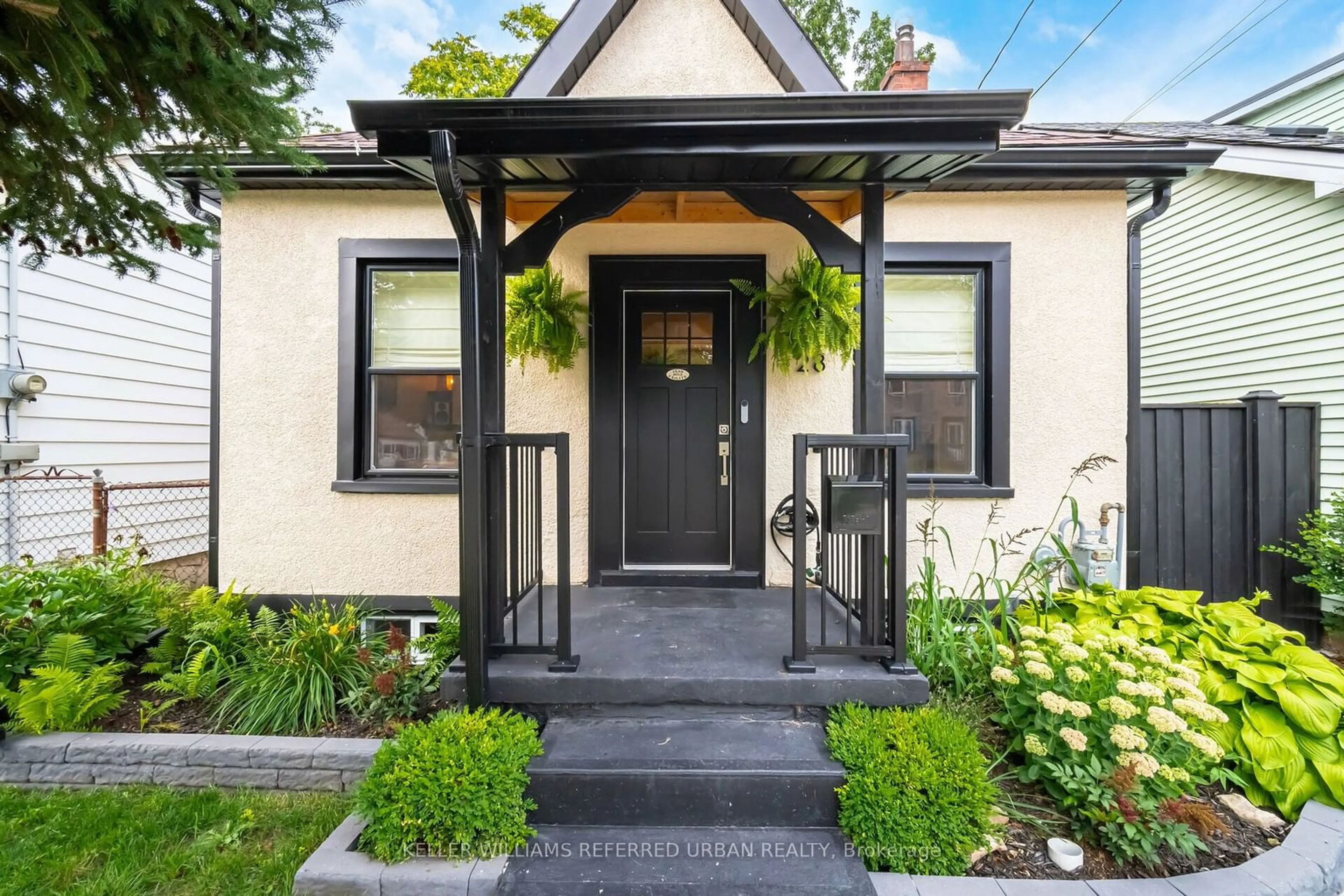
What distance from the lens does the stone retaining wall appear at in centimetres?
247

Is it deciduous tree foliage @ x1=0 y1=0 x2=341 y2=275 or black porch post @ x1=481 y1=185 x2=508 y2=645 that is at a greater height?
deciduous tree foliage @ x1=0 y1=0 x2=341 y2=275

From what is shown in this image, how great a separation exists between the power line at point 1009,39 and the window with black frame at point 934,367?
4.65m

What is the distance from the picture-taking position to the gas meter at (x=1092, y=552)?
10.8ft

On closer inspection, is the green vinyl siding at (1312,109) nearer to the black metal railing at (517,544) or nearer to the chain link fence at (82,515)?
the black metal railing at (517,544)

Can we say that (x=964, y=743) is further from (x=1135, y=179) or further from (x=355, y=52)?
(x=355, y=52)

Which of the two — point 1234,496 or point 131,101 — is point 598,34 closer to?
point 131,101

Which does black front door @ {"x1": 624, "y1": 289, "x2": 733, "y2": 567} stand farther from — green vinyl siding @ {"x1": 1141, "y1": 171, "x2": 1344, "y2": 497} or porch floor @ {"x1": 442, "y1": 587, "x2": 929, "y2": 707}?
green vinyl siding @ {"x1": 1141, "y1": 171, "x2": 1344, "y2": 497}

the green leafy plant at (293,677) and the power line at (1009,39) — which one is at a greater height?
the power line at (1009,39)

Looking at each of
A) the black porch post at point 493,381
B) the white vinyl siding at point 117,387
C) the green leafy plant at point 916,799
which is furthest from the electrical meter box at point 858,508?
the white vinyl siding at point 117,387

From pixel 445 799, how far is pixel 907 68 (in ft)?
16.9

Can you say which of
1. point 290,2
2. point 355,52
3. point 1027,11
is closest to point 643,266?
point 290,2

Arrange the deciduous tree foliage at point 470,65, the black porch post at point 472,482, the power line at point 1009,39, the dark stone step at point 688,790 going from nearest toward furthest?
the dark stone step at point 688,790 < the black porch post at point 472,482 < the power line at point 1009,39 < the deciduous tree foliage at point 470,65

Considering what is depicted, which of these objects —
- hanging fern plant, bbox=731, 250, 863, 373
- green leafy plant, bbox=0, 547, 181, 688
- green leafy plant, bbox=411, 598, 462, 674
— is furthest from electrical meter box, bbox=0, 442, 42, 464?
hanging fern plant, bbox=731, 250, 863, 373

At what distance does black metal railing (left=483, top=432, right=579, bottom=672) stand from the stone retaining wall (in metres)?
0.82
